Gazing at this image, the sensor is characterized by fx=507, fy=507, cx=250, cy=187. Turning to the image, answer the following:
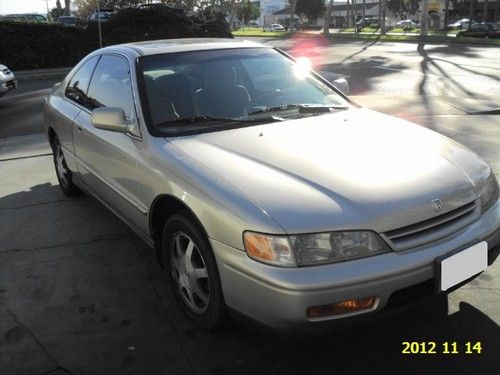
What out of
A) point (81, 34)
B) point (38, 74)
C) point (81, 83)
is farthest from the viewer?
point (81, 34)

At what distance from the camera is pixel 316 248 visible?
2182 millimetres

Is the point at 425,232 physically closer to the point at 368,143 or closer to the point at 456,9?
the point at 368,143

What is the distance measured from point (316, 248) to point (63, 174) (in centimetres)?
376

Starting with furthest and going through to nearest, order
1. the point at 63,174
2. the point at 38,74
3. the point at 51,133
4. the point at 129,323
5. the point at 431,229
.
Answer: the point at 38,74
the point at 51,133
the point at 63,174
the point at 129,323
the point at 431,229

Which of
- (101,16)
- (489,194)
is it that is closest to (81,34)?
(101,16)

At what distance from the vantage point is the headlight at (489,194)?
8.73 ft

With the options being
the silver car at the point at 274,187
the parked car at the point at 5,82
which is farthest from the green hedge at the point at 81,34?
the silver car at the point at 274,187

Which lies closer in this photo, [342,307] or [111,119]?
[342,307]

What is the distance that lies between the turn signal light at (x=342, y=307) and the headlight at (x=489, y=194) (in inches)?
35.7

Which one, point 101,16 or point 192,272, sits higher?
point 101,16

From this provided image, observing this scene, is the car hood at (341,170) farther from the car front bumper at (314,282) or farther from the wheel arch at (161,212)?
the wheel arch at (161,212)

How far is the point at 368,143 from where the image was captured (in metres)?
2.89

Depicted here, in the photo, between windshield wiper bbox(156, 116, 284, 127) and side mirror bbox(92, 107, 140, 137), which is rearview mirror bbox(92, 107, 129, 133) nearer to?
side mirror bbox(92, 107, 140, 137)

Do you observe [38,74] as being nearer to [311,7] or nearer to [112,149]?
[112,149]
